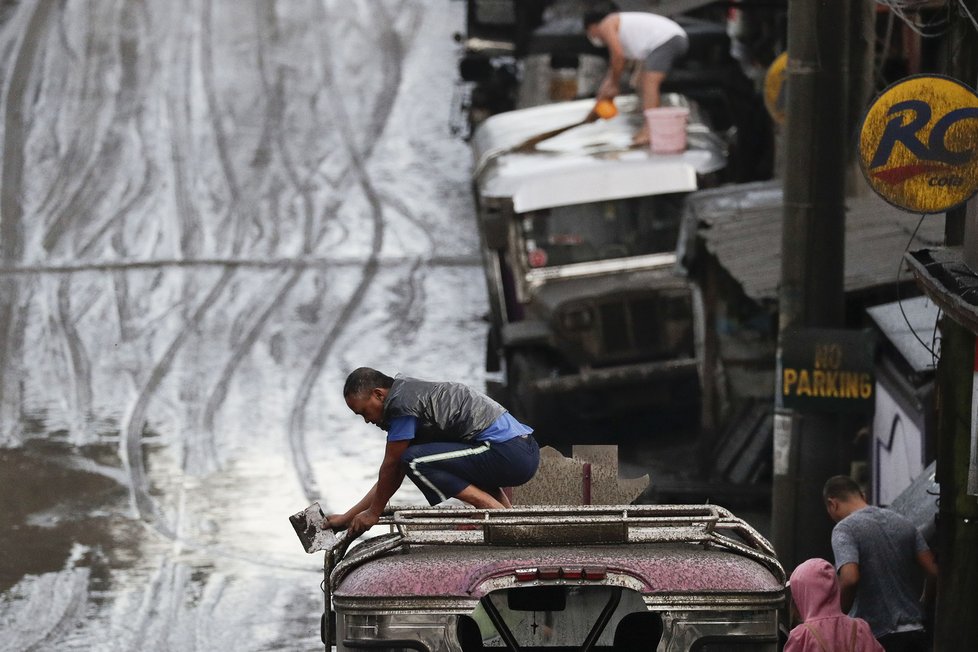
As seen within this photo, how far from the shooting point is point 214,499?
612 inches

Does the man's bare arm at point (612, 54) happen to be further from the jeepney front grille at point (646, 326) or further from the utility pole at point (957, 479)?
the utility pole at point (957, 479)

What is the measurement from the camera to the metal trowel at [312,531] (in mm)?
7105

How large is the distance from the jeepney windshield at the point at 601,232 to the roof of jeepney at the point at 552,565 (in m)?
10.6

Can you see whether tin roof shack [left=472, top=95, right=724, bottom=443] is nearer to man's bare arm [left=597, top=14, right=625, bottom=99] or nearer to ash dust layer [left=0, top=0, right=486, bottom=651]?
man's bare arm [left=597, top=14, right=625, bottom=99]

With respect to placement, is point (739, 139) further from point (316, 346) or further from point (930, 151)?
point (930, 151)

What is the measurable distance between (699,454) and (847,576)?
778 centimetres

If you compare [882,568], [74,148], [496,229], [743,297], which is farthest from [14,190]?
[882,568]

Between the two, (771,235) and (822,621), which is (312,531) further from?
(771,235)

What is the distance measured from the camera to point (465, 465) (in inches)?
296

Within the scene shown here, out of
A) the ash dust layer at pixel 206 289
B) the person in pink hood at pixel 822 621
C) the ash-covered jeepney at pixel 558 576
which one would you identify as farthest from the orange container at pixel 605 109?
the ash-covered jeepney at pixel 558 576

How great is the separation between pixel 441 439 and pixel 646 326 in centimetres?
936

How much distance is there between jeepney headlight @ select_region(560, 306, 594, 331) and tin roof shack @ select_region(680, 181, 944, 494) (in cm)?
111

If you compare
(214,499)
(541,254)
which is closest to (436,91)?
(541,254)

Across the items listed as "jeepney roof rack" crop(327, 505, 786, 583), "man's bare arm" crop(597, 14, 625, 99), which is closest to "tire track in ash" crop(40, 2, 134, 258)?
"man's bare arm" crop(597, 14, 625, 99)
